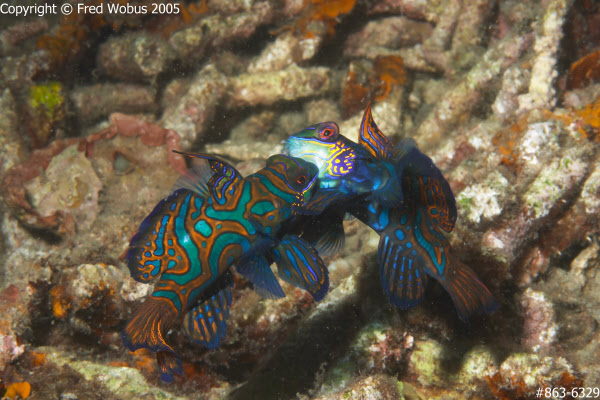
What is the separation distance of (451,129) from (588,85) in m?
1.90

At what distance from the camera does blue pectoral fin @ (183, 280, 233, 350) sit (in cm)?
272

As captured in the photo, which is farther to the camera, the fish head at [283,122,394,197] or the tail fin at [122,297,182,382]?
the fish head at [283,122,394,197]

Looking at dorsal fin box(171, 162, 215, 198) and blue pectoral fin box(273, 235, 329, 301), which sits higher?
dorsal fin box(171, 162, 215, 198)

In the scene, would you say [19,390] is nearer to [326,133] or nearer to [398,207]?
[326,133]

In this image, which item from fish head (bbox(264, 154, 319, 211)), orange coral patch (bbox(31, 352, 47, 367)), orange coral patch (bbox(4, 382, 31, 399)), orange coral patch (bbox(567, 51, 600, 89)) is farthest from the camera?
orange coral patch (bbox(567, 51, 600, 89))

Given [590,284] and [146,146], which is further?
[146,146]

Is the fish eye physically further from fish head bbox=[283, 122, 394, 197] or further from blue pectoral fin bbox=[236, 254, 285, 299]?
blue pectoral fin bbox=[236, 254, 285, 299]

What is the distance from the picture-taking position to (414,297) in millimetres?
3062

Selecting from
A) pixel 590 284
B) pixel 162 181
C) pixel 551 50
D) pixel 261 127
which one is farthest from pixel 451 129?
pixel 162 181

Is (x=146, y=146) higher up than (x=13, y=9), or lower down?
lower down

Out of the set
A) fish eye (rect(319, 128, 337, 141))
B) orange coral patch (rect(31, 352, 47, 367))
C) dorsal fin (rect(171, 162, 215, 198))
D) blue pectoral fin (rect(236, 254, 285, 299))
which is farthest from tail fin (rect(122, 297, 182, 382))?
orange coral patch (rect(31, 352, 47, 367))

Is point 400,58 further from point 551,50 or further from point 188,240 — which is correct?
point 188,240

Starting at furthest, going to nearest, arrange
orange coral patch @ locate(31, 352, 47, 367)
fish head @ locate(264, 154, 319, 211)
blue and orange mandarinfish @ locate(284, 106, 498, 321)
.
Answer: orange coral patch @ locate(31, 352, 47, 367), blue and orange mandarinfish @ locate(284, 106, 498, 321), fish head @ locate(264, 154, 319, 211)

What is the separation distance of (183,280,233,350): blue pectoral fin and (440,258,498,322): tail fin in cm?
180
